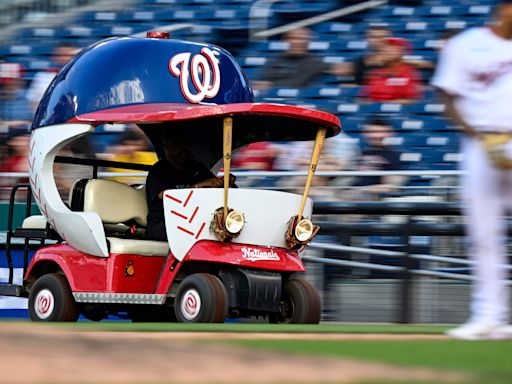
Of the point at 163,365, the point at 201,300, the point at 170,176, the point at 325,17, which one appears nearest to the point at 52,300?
the point at 170,176

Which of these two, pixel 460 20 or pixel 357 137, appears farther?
pixel 460 20

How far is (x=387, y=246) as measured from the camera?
11.5 metres

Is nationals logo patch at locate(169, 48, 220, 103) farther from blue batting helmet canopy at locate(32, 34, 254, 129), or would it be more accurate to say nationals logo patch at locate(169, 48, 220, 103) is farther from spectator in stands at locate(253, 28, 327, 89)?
spectator in stands at locate(253, 28, 327, 89)

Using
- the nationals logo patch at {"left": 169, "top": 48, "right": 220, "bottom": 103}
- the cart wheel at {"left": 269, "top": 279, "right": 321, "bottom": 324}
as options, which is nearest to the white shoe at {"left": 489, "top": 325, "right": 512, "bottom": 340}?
the cart wheel at {"left": 269, "top": 279, "right": 321, "bottom": 324}

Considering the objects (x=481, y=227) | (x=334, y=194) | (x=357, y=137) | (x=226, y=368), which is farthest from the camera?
(x=357, y=137)

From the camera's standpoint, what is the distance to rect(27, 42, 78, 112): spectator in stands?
14352 mm

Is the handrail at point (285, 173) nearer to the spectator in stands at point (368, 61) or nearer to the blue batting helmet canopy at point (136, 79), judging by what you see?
the blue batting helmet canopy at point (136, 79)

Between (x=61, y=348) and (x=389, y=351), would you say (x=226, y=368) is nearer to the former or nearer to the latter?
(x=61, y=348)

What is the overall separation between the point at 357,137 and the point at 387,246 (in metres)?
2.02

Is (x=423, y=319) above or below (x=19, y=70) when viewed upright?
below

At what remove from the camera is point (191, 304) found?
9102 millimetres

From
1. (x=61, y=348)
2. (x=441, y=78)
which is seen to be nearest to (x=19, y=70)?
(x=441, y=78)

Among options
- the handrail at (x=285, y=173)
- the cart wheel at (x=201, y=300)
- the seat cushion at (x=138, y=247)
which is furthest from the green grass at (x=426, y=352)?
the handrail at (x=285, y=173)

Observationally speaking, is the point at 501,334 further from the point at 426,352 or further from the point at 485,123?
the point at 485,123
